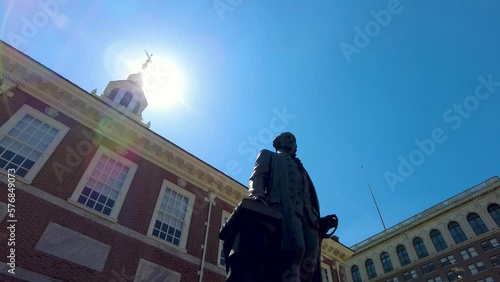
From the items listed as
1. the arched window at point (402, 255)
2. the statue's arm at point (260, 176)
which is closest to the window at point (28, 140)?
the statue's arm at point (260, 176)

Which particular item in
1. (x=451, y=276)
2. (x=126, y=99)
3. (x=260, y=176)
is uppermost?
(x=126, y=99)

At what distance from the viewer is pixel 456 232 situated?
4769cm

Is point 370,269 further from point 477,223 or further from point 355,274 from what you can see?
point 477,223

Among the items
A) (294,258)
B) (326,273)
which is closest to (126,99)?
(326,273)

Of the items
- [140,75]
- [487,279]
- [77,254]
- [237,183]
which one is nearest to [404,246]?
[487,279]

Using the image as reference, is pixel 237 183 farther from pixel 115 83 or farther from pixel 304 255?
pixel 115 83

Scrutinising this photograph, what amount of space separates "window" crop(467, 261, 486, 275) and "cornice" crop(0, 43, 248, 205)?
150 feet

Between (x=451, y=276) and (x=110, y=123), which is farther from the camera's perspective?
(x=451, y=276)

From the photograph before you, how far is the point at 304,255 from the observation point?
13.4 ft

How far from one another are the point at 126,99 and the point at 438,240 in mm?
52154

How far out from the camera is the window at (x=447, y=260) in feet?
151

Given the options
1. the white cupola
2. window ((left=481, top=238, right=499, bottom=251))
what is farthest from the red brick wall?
window ((left=481, top=238, right=499, bottom=251))

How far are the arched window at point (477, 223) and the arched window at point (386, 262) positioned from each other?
14.4m

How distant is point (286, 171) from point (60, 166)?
10.9 metres
